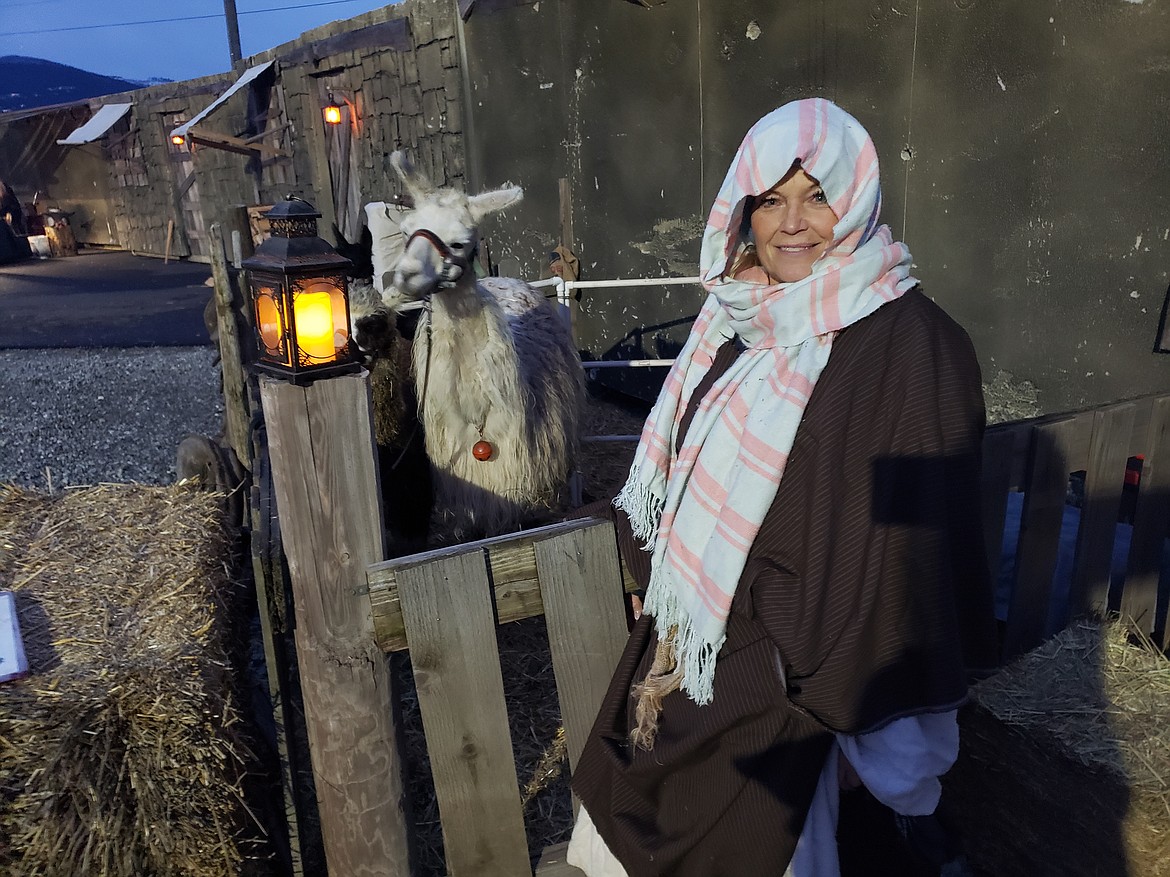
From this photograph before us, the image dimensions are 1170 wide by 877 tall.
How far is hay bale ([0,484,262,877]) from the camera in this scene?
5.87 feet

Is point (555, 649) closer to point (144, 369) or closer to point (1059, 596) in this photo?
point (1059, 596)

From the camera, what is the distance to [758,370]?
4.82ft

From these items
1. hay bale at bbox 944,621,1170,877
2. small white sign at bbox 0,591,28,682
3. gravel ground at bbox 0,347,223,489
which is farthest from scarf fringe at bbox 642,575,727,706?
gravel ground at bbox 0,347,223,489

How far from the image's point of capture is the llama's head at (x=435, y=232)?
287cm

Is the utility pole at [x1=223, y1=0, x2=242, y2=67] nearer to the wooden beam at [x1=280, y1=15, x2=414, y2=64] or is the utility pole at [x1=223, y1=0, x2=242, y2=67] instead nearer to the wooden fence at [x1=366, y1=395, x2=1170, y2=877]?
the wooden beam at [x1=280, y1=15, x2=414, y2=64]

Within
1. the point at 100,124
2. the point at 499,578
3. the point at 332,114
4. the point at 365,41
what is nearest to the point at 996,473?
the point at 499,578

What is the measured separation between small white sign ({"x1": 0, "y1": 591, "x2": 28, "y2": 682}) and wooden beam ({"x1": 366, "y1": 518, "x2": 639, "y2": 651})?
3.50ft

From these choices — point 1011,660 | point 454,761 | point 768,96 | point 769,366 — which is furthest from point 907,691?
point 768,96

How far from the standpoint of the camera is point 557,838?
242 centimetres

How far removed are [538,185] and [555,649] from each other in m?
6.98

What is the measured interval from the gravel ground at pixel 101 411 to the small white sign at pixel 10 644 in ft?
10.2

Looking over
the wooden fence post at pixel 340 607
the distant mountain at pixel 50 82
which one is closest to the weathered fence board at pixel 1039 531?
the wooden fence post at pixel 340 607

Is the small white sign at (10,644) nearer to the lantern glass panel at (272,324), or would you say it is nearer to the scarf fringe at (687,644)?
the lantern glass panel at (272,324)

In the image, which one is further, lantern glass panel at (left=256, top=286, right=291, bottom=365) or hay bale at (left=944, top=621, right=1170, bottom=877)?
hay bale at (left=944, top=621, right=1170, bottom=877)
